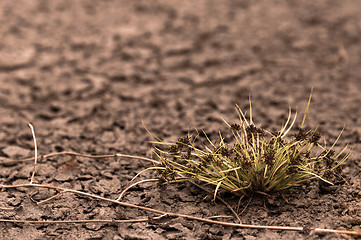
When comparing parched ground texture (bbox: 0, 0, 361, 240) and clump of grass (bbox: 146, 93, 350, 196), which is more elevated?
clump of grass (bbox: 146, 93, 350, 196)

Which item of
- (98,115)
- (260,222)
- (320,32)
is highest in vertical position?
(320,32)

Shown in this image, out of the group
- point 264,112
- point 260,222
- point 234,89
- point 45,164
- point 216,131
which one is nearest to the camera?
point 260,222

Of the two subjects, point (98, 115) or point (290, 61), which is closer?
point (98, 115)

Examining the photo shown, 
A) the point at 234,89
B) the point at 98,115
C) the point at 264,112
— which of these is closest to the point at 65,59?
the point at 98,115

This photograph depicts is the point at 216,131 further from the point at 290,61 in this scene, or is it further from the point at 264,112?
the point at 290,61

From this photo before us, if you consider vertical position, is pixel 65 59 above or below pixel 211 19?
below

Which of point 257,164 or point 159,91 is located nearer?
point 257,164

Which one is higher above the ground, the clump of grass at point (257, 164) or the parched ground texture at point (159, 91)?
the clump of grass at point (257, 164)

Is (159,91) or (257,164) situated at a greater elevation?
(257,164)
